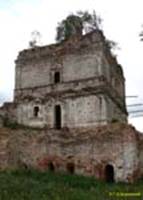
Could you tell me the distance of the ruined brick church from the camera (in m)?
24.4

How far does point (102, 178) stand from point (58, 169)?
2.42m

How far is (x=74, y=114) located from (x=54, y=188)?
1254cm

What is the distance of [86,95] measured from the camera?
3008cm

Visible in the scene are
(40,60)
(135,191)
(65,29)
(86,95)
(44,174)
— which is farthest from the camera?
(65,29)

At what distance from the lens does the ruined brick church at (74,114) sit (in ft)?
80.1

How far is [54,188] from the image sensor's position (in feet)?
58.5

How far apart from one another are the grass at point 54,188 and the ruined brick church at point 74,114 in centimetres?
195

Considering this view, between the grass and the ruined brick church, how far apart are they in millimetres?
1953

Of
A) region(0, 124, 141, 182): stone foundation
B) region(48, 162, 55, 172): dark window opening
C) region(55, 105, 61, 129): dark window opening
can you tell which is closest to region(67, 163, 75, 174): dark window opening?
region(0, 124, 141, 182): stone foundation

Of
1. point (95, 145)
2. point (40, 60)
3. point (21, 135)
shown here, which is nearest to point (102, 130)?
point (95, 145)

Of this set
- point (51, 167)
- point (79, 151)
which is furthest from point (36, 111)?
point (79, 151)

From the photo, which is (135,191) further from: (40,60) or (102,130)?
(40,60)

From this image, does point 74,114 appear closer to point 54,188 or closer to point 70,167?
point 70,167

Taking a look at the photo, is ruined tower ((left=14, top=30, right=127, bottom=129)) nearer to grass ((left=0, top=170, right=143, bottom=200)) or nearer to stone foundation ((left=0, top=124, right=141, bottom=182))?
stone foundation ((left=0, top=124, right=141, bottom=182))
